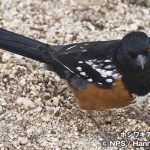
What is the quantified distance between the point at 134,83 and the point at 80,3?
1657 mm

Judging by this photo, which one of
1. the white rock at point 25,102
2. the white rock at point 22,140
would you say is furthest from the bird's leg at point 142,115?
the white rock at point 22,140

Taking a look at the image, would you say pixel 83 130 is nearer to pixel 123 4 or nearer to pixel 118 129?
pixel 118 129

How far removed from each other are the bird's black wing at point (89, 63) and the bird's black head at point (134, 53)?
10cm

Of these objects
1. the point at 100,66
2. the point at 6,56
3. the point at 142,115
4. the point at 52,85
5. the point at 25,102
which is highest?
the point at 6,56

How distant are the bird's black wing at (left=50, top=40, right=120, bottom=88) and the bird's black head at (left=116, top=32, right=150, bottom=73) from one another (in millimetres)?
97

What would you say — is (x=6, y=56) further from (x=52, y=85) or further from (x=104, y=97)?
(x=104, y=97)

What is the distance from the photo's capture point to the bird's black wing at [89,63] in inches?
182

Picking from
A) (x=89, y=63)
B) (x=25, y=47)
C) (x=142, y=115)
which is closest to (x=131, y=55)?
(x=89, y=63)

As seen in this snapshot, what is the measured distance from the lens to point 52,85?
519cm

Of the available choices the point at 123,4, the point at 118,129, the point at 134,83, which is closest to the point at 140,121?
the point at 118,129

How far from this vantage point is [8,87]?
16.8 feet

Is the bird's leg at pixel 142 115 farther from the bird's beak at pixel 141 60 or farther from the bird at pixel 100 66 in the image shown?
the bird's beak at pixel 141 60

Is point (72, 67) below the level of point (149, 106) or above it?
above

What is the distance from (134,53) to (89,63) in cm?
40
